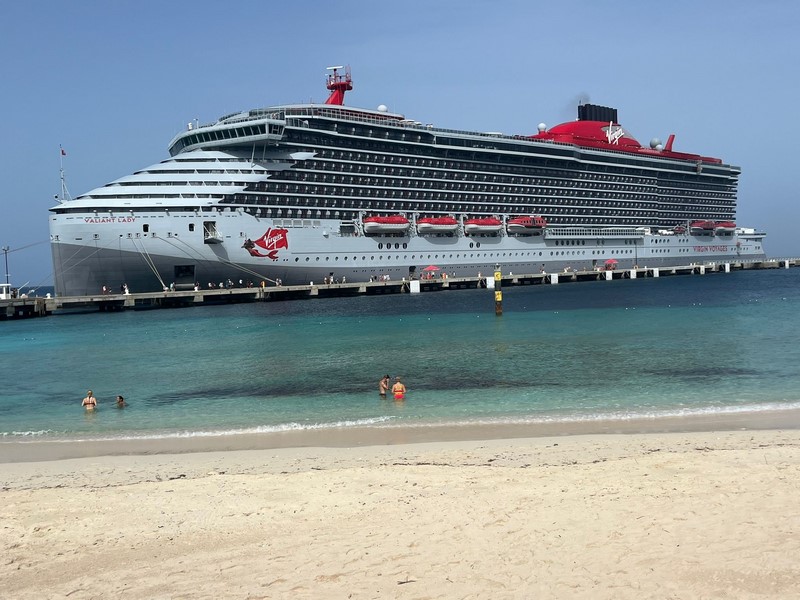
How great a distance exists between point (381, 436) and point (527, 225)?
65884mm

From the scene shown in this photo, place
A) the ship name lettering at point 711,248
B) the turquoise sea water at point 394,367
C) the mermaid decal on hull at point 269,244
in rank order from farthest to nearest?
the ship name lettering at point 711,248 < the mermaid decal on hull at point 269,244 < the turquoise sea water at point 394,367

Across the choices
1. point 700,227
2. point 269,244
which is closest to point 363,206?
point 269,244

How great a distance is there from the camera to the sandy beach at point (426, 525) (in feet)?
22.9

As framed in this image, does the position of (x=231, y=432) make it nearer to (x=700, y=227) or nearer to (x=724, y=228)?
(x=700, y=227)

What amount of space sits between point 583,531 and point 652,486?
214cm

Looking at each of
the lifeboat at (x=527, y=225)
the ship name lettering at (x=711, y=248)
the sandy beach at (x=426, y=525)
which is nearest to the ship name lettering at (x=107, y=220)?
the sandy beach at (x=426, y=525)

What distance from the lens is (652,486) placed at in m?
9.69

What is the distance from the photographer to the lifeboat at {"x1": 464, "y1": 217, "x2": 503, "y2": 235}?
72.5 m

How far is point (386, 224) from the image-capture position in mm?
64375

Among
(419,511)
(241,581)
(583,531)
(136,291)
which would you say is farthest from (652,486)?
(136,291)

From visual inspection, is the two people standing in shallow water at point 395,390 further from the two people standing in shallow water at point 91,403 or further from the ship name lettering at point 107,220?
the ship name lettering at point 107,220

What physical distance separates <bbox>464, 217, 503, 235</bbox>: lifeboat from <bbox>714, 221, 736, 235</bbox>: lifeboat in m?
46.7

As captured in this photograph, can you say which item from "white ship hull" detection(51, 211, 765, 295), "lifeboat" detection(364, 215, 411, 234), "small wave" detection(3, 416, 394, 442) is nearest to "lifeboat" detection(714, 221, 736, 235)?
"white ship hull" detection(51, 211, 765, 295)

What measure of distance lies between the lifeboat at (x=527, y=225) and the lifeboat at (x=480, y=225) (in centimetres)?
331
